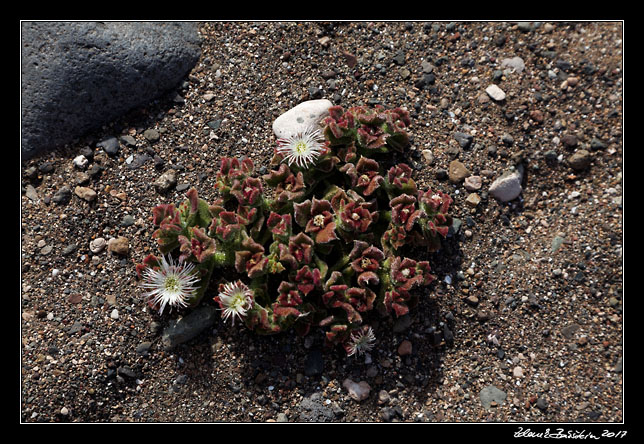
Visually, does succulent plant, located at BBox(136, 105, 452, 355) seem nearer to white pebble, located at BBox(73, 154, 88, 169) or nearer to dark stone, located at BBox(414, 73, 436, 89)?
dark stone, located at BBox(414, 73, 436, 89)

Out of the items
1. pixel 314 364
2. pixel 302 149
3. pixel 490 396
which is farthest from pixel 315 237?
pixel 490 396

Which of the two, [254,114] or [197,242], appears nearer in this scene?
[197,242]

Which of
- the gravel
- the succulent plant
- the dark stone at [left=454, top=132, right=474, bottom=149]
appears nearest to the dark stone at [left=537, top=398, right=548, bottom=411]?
the gravel

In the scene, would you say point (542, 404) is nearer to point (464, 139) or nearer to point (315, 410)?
point (315, 410)

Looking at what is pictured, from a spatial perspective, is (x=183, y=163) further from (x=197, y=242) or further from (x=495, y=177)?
(x=495, y=177)

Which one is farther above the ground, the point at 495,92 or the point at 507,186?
the point at 495,92

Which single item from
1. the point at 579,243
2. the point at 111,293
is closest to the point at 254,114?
the point at 111,293

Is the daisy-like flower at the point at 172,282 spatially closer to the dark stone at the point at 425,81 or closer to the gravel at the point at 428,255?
the gravel at the point at 428,255
